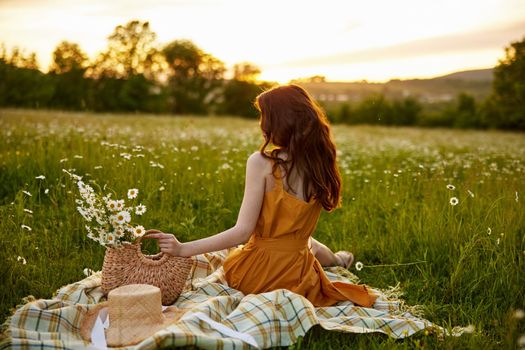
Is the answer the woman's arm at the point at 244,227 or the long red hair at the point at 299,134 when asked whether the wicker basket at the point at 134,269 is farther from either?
the long red hair at the point at 299,134

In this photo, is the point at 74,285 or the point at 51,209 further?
the point at 51,209

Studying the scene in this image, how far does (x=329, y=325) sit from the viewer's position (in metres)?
3.03

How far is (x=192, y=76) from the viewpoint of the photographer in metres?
56.9

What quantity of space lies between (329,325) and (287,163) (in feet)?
3.55

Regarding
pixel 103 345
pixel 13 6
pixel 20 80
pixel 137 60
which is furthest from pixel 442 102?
pixel 103 345

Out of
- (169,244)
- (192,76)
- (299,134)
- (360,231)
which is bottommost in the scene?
(360,231)

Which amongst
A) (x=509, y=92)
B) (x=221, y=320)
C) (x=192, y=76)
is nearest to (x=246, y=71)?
(x=192, y=76)

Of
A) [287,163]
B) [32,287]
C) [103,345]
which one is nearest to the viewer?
[103,345]

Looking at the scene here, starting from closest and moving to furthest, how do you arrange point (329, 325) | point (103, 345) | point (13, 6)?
point (103, 345) → point (329, 325) → point (13, 6)

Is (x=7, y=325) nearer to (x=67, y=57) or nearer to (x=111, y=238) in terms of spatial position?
(x=111, y=238)

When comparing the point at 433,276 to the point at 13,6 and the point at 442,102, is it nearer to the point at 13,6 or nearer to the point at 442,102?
the point at 13,6

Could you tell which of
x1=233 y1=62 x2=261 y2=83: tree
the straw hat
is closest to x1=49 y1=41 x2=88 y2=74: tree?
x1=233 y1=62 x2=261 y2=83: tree

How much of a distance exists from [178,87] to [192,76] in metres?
2.36

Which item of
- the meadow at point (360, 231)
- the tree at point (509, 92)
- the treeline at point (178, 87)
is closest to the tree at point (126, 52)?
the treeline at point (178, 87)
